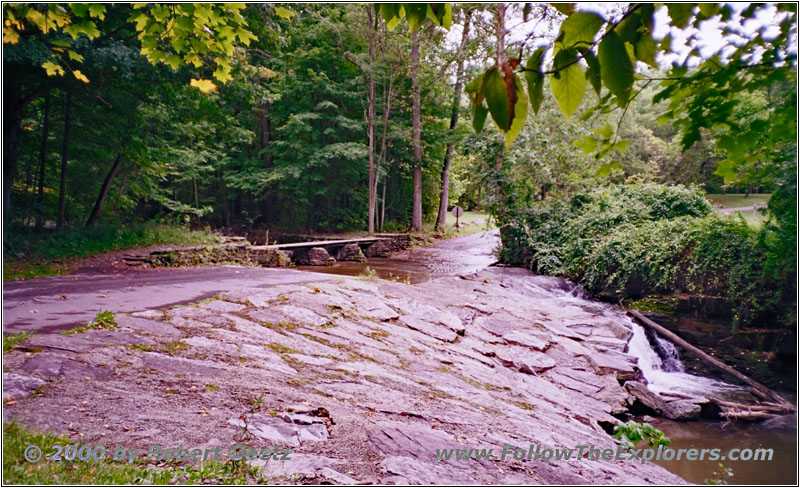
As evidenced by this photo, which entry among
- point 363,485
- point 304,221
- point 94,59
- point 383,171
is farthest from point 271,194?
point 363,485

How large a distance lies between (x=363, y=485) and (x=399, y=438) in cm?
66

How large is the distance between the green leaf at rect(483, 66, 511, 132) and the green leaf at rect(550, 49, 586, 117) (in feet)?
0.67

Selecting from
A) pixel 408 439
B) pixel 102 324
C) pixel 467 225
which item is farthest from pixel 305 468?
pixel 467 225

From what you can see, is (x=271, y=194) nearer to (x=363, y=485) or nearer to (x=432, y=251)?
(x=432, y=251)

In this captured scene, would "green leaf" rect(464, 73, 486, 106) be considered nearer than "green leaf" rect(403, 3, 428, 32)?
Yes

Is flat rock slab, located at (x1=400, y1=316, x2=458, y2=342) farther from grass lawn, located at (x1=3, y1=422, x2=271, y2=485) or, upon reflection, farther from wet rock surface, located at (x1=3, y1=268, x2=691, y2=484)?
grass lawn, located at (x1=3, y1=422, x2=271, y2=485)

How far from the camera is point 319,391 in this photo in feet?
12.3

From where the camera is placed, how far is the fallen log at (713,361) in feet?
21.2

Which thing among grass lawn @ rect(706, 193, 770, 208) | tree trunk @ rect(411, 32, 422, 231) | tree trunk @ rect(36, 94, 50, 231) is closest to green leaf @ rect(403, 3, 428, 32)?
grass lawn @ rect(706, 193, 770, 208)

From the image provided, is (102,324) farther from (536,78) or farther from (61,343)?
(536,78)

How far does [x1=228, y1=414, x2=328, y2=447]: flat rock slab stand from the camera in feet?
9.43

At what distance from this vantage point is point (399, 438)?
10.2ft

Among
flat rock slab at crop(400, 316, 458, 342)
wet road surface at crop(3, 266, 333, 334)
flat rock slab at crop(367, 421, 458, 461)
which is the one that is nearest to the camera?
flat rock slab at crop(367, 421, 458, 461)

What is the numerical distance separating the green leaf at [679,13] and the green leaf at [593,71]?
49cm
